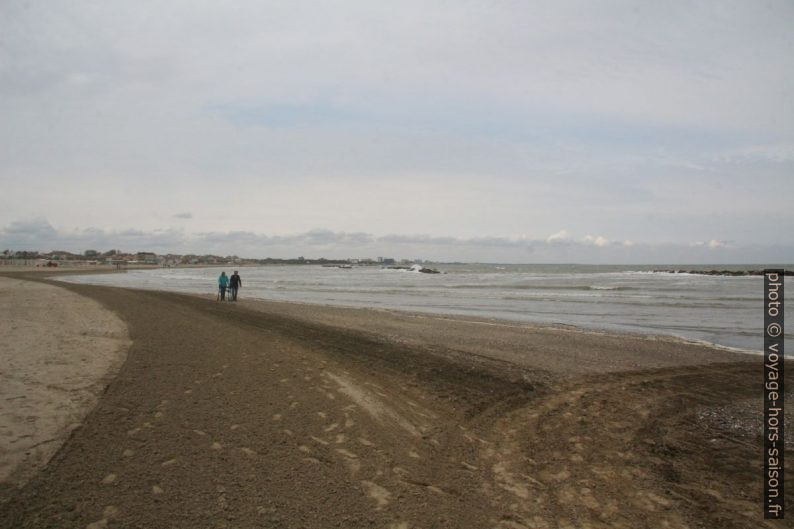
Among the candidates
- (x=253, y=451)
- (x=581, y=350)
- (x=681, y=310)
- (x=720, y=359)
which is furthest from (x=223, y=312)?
(x=681, y=310)

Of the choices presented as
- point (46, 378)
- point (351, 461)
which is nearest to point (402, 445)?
point (351, 461)

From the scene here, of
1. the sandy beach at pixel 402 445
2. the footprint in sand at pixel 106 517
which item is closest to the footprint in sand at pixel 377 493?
the sandy beach at pixel 402 445

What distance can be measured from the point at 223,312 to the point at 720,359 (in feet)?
54.7

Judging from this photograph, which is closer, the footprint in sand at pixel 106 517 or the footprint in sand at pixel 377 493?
the footprint in sand at pixel 106 517

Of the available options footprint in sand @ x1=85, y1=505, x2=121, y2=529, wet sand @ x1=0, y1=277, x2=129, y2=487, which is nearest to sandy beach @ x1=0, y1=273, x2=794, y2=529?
footprint in sand @ x1=85, y1=505, x2=121, y2=529

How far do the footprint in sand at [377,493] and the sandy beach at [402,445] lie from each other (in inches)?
0.9

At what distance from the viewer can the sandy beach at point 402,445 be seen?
4.09 m

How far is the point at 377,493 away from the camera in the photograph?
4.42 m

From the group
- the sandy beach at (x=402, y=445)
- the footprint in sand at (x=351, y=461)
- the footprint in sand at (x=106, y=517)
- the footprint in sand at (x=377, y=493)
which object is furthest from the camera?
the footprint in sand at (x=351, y=461)

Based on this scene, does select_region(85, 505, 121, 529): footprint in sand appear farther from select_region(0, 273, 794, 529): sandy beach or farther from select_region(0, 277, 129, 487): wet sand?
select_region(0, 277, 129, 487): wet sand

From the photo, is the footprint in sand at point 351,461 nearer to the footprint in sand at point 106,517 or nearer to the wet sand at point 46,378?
the footprint in sand at point 106,517

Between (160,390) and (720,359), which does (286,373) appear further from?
(720,359)

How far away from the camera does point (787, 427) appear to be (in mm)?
6668

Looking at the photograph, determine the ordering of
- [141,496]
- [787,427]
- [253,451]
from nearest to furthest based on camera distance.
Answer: [141,496], [253,451], [787,427]
